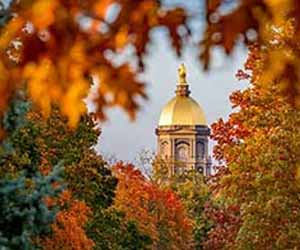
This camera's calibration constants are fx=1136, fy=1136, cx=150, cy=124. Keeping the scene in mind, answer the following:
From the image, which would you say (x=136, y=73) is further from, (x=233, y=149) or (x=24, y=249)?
(x=233, y=149)

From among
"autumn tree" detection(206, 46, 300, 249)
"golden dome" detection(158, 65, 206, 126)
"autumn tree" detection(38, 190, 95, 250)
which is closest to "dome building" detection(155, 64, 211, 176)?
"golden dome" detection(158, 65, 206, 126)

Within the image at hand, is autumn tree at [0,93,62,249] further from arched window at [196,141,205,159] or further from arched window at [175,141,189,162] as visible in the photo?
arched window at [196,141,205,159]

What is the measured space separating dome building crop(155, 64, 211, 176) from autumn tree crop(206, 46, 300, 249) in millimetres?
102509

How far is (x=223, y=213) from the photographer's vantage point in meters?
26.1

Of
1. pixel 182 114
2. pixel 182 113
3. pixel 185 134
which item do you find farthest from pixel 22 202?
pixel 182 113

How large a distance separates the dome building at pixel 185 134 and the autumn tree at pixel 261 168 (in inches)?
4036

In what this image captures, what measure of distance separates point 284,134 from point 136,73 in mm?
19220

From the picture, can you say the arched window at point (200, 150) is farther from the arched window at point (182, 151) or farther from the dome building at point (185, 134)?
the arched window at point (182, 151)

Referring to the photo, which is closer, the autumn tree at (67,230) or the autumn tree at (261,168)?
the autumn tree at (261,168)

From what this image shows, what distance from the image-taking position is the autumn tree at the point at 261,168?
22172mm

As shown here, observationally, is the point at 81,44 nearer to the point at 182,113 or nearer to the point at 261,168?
the point at 261,168

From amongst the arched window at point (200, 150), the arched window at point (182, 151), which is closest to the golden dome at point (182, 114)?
the arched window at point (200, 150)

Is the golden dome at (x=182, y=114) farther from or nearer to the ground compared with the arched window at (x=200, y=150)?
farther from the ground

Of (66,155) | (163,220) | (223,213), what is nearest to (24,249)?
(223,213)
